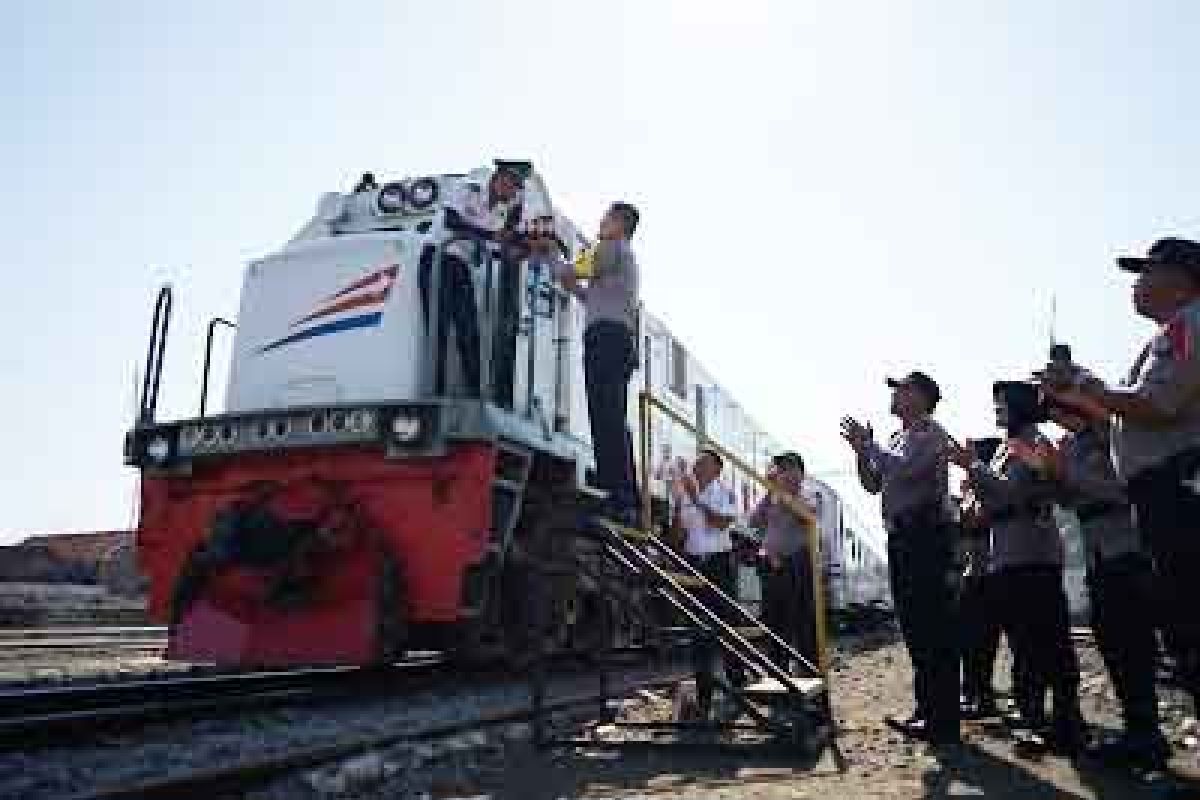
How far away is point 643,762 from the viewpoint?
15.0 feet

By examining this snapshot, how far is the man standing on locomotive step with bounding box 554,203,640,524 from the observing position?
6.29 meters

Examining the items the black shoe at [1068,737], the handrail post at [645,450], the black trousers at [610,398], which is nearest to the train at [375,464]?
the black trousers at [610,398]

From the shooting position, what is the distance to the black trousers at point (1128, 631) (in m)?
4.43

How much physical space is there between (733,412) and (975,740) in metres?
9.93

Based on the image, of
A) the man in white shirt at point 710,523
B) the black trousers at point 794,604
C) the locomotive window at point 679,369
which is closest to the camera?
the black trousers at point 794,604

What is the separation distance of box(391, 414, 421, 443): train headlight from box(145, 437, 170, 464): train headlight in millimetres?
1869

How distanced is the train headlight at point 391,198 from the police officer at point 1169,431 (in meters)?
5.77

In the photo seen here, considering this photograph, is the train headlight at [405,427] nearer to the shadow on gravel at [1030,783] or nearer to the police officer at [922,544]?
the police officer at [922,544]

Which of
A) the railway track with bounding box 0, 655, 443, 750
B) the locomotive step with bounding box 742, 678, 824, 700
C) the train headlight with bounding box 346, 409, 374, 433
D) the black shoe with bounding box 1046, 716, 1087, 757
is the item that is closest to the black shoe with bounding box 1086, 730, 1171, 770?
the black shoe with bounding box 1046, 716, 1087, 757

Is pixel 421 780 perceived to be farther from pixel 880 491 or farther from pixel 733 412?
pixel 733 412

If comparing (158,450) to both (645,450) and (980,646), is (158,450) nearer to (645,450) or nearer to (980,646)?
(645,450)

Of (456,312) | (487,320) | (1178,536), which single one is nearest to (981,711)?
(1178,536)

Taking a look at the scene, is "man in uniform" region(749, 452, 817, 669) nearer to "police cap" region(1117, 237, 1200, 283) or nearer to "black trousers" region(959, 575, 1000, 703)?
"black trousers" region(959, 575, 1000, 703)

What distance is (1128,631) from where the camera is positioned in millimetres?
4684
